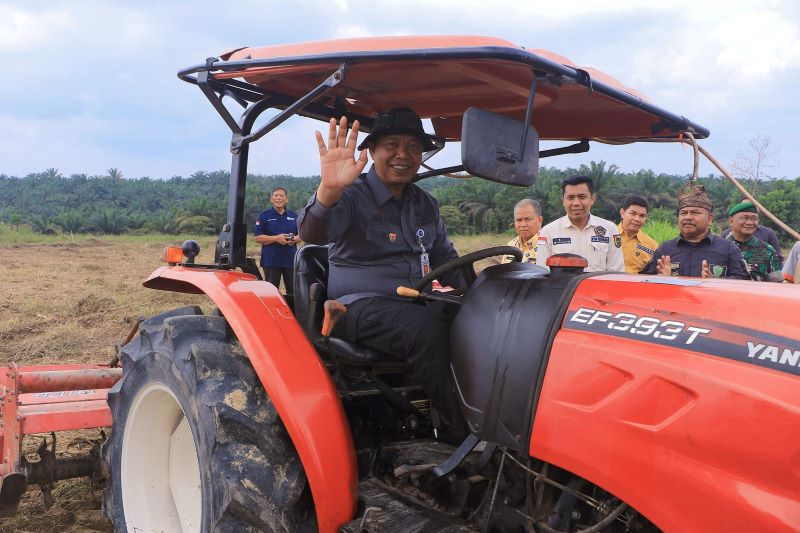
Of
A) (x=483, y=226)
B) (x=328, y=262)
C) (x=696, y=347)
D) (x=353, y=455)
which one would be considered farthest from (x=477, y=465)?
(x=483, y=226)

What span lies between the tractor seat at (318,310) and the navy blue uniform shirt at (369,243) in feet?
0.34

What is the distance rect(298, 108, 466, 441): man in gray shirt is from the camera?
225cm

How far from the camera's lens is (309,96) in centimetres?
220

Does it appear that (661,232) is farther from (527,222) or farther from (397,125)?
(397,125)

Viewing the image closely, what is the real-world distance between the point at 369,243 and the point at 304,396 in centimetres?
71

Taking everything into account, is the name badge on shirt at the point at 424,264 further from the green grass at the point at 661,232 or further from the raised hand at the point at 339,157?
the green grass at the point at 661,232

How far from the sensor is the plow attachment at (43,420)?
9.13ft

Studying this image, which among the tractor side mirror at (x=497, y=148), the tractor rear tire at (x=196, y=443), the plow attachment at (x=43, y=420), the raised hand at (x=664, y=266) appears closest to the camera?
the tractor side mirror at (x=497, y=148)

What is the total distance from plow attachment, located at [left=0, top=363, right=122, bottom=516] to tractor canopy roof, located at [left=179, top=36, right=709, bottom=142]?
1.52 meters

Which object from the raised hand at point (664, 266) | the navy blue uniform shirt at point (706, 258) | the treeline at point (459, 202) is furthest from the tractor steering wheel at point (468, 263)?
the treeline at point (459, 202)

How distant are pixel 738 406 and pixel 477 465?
2.85 feet

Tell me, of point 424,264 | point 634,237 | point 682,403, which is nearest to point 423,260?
point 424,264

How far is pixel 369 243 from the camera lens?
105 inches

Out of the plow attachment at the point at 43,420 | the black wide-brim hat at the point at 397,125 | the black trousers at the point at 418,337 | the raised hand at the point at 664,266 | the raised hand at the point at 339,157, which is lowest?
the plow attachment at the point at 43,420
